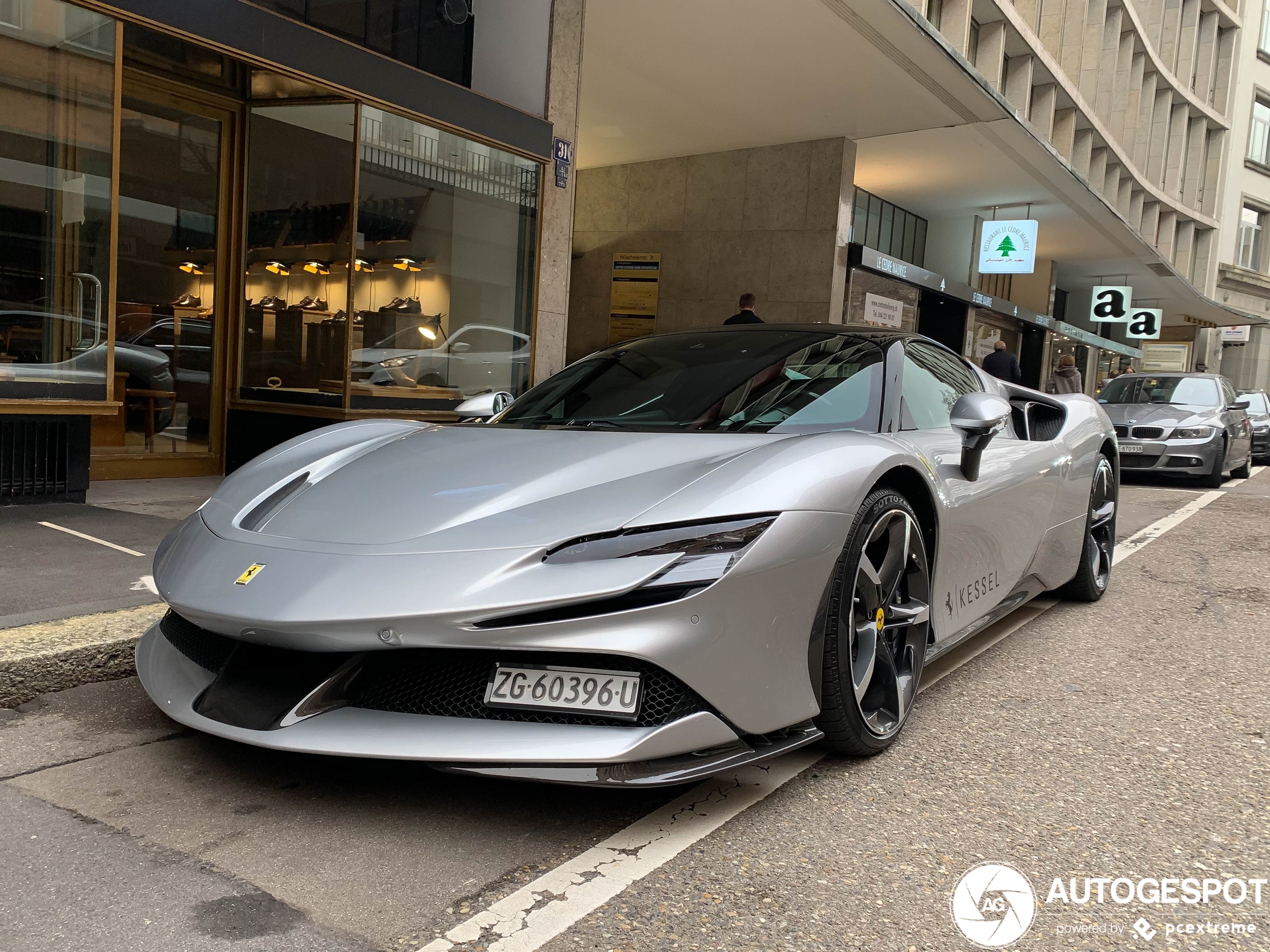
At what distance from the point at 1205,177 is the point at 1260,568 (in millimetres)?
41003

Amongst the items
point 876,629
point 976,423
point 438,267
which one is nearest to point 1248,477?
point 438,267

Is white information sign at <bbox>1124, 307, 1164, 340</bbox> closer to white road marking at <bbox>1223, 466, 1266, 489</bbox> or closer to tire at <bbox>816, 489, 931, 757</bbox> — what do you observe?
white road marking at <bbox>1223, 466, 1266, 489</bbox>

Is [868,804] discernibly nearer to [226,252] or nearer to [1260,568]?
[1260,568]

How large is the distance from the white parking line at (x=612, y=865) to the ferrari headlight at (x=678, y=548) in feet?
1.93

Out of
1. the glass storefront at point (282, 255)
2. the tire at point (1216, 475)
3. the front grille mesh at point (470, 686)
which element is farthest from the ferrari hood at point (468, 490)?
the tire at point (1216, 475)

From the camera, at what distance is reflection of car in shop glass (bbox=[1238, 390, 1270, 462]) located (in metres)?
18.9

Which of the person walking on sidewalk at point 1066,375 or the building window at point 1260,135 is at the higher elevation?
the building window at point 1260,135

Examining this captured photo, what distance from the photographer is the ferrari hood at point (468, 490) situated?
8.02 ft

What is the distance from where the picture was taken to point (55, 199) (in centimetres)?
610

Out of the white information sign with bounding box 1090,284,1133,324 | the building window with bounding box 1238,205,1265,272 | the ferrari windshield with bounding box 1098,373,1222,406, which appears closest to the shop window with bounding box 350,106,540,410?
the ferrari windshield with bounding box 1098,373,1222,406

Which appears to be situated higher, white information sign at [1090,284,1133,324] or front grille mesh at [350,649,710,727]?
white information sign at [1090,284,1133,324]

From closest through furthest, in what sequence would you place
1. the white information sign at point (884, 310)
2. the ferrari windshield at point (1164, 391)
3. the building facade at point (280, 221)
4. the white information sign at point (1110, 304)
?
the building facade at point (280, 221) < the ferrari windshield at point (1164, 391) < the white information sign at point (884, 310) < the white information sign at point (1110, 304)

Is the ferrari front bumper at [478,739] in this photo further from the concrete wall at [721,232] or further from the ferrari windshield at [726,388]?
the concrete wall at [721,232]

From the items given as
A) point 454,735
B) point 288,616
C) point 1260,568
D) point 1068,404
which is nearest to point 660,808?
point 454,735
